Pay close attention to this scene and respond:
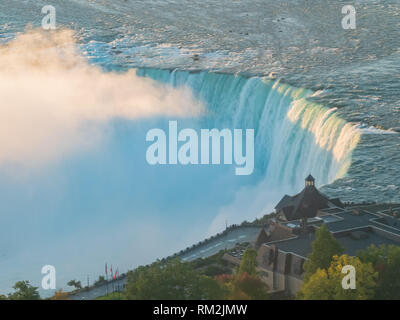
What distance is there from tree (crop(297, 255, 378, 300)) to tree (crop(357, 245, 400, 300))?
56cm

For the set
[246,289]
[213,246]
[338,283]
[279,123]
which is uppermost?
[279,123]

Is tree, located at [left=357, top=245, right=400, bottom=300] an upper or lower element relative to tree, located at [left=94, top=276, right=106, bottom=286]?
upper

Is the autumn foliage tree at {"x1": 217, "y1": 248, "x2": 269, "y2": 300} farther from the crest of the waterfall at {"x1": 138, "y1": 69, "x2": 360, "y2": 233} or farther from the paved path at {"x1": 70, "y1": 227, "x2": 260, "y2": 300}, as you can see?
the crest of the waterfall at {"x1": 138, "y1": 69, "x2": 360, "y2": 233}

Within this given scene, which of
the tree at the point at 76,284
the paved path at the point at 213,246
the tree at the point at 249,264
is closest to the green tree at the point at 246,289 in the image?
the tree at the point at 249,264

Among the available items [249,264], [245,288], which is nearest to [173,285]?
[245,288]

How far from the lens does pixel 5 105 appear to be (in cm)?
7819

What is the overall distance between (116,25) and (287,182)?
1547 inches

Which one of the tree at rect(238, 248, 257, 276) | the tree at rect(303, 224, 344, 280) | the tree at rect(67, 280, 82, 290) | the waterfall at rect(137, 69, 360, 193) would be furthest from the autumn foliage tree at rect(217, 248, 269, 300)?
the waterfall at rect(137, 69, 360, 193)

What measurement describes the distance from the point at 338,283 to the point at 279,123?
33744 millimetres

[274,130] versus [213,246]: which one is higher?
[274,130]

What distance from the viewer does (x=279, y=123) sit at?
69.4 meters

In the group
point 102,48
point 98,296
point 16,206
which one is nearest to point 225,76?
point 102,48

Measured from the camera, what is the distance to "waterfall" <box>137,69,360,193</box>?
202 feet

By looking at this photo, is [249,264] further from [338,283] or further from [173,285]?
[338,283]
